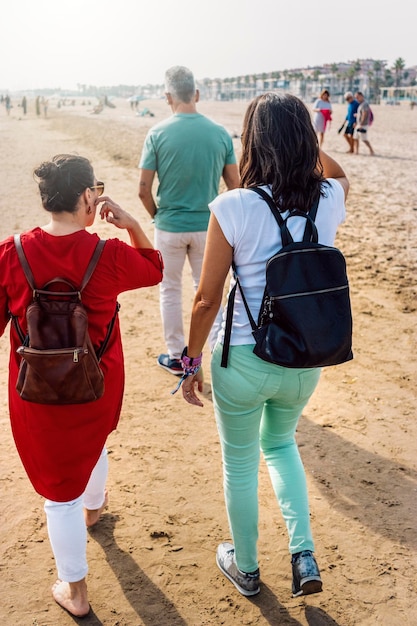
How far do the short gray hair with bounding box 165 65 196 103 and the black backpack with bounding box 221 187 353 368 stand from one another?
2303 mm

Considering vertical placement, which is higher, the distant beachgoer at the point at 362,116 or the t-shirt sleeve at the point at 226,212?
the distant beachgoer at the point at 362,116

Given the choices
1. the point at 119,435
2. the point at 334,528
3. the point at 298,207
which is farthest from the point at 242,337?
the point at 119,435

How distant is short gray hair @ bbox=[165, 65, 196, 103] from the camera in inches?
166

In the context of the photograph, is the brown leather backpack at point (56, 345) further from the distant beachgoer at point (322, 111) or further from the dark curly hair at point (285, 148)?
the distant beachgoer at point (322, 111)

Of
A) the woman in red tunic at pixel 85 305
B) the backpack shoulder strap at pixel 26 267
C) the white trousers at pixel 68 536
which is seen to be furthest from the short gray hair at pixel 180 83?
the white trousers at pixel 68 536

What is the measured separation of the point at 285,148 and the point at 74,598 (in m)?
2.14

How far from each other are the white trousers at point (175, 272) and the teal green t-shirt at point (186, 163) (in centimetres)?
8

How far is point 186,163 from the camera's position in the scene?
4.32 m

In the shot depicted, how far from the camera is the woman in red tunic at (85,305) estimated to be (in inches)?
89.7

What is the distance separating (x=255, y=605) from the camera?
2.80 meters

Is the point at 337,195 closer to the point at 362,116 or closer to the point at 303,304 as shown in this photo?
the point at 303,304

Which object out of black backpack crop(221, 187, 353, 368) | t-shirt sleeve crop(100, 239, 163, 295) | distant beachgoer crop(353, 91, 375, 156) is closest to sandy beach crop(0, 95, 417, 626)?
black backpack crop(221, 187, 353, 368)

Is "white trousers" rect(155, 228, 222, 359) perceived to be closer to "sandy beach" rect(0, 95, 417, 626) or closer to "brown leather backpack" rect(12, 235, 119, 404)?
"sandy beach" rect(0, 95, 417, 626)

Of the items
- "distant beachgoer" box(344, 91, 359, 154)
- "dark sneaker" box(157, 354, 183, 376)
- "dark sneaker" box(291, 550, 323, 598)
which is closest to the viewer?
"dark sneaker" box(291, 550, 323, 598)
